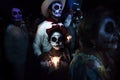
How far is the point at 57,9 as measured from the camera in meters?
2.82

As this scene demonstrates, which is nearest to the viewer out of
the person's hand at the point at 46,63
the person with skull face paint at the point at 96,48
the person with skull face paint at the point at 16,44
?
the person with skull face paint at the point at 96,48

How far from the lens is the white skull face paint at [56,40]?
111 inches

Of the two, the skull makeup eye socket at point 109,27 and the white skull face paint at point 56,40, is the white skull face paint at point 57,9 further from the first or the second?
the skull makeup eye socket at point 109,27

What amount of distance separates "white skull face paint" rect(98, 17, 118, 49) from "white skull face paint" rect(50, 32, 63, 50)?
0.28 metres

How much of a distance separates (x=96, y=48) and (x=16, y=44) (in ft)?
1.79

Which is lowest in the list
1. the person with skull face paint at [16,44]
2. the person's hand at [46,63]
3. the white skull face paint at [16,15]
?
the person's hand at [46,63]

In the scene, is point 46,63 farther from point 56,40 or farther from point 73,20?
point 73,20

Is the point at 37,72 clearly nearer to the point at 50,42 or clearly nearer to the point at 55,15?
the point at 50,42

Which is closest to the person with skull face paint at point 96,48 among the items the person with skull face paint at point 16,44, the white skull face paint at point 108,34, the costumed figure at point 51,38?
the white skull face paint at point 108,34

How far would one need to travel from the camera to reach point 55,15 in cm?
281

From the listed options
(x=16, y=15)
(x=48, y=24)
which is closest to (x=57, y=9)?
(x=48, y=24)

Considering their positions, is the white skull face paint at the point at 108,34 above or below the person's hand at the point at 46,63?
above

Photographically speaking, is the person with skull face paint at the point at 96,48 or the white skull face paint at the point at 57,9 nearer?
the person with skull face paint at the point at 96,48

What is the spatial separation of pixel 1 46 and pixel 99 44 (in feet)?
2.20
